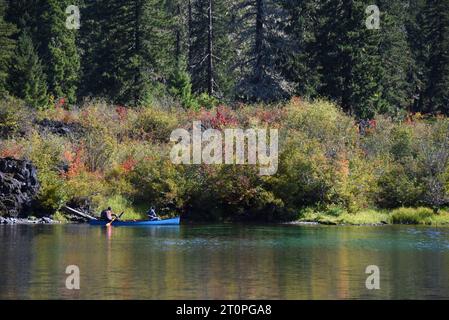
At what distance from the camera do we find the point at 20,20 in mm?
89438

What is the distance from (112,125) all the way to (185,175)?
12.8 meters

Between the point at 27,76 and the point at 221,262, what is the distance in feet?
156

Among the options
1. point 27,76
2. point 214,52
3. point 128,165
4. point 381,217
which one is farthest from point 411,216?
point 27,76

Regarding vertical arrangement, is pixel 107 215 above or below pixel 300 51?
below

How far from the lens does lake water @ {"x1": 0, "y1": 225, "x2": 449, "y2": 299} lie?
3231 centimetres

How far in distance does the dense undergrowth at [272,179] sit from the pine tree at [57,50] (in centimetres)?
2106

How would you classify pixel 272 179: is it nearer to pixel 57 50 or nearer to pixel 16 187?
pixel 16 187

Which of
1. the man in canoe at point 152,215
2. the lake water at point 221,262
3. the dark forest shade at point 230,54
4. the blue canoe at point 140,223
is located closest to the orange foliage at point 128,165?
the man in canoe at point 152,215

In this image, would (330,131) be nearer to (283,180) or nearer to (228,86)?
(283,180)

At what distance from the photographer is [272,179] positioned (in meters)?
63.3

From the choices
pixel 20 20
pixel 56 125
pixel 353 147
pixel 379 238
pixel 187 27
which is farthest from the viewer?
pixel 187 27

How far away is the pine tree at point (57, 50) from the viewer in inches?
3533

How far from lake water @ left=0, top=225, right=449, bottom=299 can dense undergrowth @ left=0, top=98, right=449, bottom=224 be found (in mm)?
6445

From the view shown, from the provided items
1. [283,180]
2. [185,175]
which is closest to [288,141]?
[283,180]
